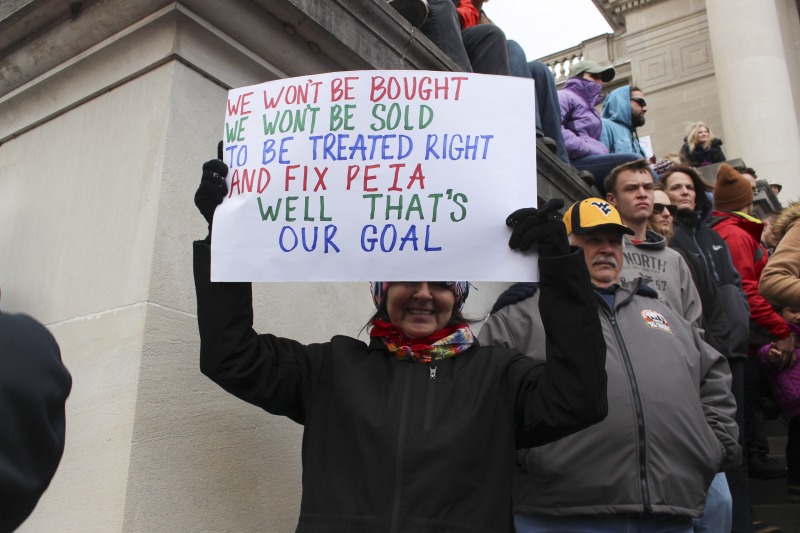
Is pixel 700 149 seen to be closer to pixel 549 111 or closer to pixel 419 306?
pixel 549 111

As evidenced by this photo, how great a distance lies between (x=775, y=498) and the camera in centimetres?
548

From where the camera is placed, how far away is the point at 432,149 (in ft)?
8.18

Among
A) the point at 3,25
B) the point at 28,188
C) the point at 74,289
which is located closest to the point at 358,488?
the point at 74,289

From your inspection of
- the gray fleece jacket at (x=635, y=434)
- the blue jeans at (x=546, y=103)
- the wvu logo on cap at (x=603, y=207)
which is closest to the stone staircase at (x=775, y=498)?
the gray fleece jacket at (x=635, y=434)

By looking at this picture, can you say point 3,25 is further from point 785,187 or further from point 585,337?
point 785,187

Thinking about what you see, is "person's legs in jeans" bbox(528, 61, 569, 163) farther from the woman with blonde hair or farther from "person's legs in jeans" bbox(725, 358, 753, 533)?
the woman with blonde hair

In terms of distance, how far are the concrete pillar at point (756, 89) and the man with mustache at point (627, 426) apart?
47.3 ft

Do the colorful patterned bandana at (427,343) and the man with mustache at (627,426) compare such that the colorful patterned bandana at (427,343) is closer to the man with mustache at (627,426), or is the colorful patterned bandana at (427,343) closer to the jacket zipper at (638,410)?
the man with mustache at (627,426)

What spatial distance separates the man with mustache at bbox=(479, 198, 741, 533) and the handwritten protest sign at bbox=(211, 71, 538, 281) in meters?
0.77

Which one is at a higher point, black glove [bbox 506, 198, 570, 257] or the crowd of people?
black glove [bbox 506, 198, 570, 257]

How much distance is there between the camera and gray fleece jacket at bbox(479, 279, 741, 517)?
2.75 m

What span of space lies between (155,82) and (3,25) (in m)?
0.97

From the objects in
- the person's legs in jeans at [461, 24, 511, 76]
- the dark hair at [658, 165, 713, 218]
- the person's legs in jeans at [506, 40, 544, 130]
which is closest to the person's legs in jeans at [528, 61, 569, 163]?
the person's legs in jeans at [506, 40, 544, 130]

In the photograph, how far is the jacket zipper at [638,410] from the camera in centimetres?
274
